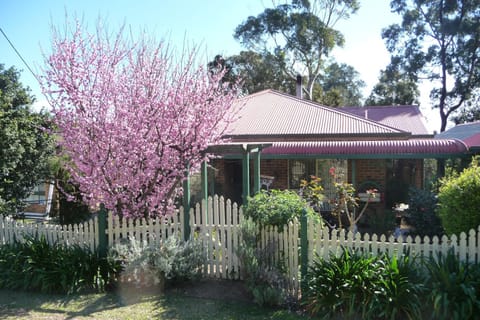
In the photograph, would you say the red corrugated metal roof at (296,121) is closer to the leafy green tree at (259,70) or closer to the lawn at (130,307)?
the lawn at (130,307)

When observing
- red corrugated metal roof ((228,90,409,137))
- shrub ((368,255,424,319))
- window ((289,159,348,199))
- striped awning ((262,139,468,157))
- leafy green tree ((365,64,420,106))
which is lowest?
shrub ((368,255,424,319))

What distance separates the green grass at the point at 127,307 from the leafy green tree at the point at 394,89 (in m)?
31.1

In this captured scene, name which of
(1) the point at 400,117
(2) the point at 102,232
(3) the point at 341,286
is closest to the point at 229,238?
(3) the point at 341,286

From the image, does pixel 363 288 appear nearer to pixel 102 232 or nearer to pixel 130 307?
pixel 130 307

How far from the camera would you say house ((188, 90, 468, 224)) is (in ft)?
34.9

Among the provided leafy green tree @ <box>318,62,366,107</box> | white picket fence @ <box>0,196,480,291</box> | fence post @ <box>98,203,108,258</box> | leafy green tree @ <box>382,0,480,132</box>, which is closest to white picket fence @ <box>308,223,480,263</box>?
white picket fence @ <box>0,196,480,291</box>

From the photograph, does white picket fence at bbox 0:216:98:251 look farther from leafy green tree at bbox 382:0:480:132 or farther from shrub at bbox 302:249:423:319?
leafy green tree at bbox 382:0:480:132

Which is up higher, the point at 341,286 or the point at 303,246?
the point at 303,246

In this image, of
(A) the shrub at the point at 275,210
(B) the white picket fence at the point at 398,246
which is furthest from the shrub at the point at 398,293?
(A) the shrub at the point at 275,210

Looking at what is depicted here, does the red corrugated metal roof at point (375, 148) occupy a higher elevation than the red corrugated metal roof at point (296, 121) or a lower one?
lower

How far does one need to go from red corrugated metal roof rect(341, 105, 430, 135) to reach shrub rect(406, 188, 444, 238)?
716 cm

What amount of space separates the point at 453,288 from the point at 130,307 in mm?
4129

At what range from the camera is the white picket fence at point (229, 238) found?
197 inches

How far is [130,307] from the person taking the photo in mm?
5402
